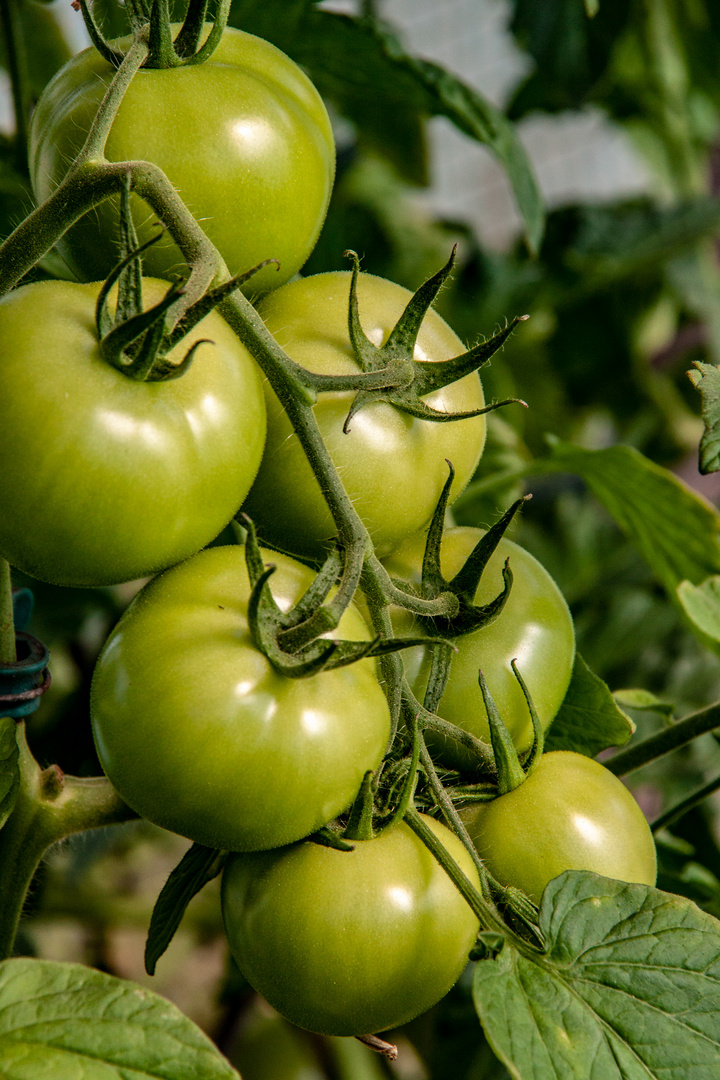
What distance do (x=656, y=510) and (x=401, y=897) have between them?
320 millimetres

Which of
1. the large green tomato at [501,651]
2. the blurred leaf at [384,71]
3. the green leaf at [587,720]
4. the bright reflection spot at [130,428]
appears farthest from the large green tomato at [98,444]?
the blurred leaf at [384,71]

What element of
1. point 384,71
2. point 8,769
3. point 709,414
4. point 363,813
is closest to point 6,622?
point 8,769

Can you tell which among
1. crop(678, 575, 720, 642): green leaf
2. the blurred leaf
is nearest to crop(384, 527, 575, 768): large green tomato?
crop(678, 575, 720, 642): green leaf

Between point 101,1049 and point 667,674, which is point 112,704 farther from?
point 667,674

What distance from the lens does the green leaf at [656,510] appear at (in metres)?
0.51

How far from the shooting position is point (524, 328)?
1.16m

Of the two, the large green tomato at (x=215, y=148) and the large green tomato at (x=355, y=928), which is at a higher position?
the large green tomato at (x=215, y=148)

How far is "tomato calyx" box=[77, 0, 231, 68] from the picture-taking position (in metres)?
0.29

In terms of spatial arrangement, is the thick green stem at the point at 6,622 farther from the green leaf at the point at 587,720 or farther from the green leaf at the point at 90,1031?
the green leaf at the point at 587,720

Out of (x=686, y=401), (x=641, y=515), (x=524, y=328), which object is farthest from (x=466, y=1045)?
(x=686, y=401)

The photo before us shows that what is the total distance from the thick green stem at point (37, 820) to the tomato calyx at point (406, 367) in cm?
19

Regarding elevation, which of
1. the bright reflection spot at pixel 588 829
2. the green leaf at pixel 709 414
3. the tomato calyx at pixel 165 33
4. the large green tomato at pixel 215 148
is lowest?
the bright reflection spot at pixel 588 829

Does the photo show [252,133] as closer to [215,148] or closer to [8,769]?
[215,148]

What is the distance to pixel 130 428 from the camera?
25 centimetres
